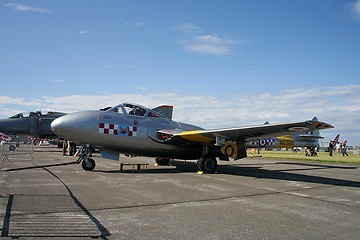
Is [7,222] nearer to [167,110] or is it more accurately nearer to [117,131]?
[117,131]

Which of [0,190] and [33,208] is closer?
[33,208]

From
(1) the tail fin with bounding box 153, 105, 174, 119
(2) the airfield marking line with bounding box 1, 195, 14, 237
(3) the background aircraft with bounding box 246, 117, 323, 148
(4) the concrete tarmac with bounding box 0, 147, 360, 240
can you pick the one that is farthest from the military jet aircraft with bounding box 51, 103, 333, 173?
(3) the background aircraft with bounding box 246, 117, 323, 148

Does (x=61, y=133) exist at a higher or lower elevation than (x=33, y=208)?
higher

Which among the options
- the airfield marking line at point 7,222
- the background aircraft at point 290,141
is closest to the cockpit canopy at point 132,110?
the airfield marking line at point 7,222

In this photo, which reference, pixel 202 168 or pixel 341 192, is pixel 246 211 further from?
pixel 202 168

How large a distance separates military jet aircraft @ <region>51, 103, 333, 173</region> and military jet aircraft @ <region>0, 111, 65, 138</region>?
55.8 feet

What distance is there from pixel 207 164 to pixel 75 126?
5389 mm

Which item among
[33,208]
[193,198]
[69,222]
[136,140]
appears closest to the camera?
[69,222]

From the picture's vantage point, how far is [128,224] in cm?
445

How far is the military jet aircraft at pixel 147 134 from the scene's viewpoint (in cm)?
1138

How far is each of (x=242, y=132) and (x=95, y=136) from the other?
5.61 m

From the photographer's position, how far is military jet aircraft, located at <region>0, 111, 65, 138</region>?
2709cm

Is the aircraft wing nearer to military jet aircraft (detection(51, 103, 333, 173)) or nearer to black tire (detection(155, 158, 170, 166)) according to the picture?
military jet aircraft (detection(51, 103, 333, 173))

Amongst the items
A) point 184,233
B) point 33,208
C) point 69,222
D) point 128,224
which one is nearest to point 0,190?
point 33,208
